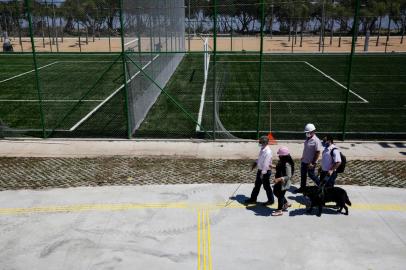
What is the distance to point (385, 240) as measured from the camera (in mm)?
7879

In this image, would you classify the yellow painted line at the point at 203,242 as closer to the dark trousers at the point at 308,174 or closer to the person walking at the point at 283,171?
the person walking at the point at 283,171

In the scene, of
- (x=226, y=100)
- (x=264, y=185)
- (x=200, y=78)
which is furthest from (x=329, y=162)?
(x=200, y=78)

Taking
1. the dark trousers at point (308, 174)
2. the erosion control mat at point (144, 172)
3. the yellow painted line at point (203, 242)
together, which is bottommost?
the yellow painted line at point (203, 242)

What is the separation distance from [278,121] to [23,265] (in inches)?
398

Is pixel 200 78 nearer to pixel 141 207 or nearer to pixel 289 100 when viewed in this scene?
pixel 289 100

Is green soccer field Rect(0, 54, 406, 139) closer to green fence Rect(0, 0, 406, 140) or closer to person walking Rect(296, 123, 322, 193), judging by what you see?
green fence Rect(0, 0, 406, 140)

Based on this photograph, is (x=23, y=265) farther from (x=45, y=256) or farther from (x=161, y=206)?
(x=161, y=206)

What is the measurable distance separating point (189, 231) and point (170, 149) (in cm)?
461

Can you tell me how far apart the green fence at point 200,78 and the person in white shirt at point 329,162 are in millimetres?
4529

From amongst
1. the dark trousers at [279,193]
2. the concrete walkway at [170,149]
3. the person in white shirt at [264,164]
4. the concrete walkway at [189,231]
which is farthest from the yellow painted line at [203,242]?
the concrete walkway at [170,149]

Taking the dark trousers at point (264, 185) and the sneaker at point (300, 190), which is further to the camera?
the sneaker at point (300, 190)

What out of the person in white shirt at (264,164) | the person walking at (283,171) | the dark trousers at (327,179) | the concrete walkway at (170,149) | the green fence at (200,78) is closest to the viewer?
the person walking at (283,171)

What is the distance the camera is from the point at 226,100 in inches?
712

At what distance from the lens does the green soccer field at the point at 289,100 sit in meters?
14.3
